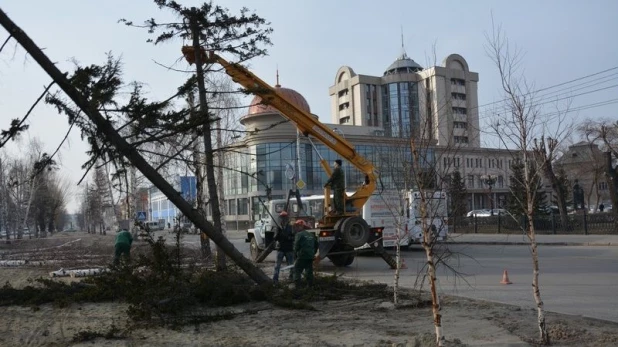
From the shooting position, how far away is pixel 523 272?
16734 mm

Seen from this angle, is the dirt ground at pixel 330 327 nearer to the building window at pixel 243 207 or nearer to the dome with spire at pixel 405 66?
the dome with spire at pixel 405 66

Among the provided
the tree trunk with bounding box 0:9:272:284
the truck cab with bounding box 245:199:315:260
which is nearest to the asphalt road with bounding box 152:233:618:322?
the truck cab with bounding box 245:199:315:260

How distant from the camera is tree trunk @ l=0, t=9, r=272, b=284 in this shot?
9.04 meters

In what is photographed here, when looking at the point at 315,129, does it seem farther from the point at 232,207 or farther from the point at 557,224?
the point at 232,207

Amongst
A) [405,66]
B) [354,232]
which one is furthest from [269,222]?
[405,66]

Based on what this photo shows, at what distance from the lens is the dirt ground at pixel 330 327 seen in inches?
296

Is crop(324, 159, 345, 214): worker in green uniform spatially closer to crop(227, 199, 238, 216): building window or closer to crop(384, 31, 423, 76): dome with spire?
crop(384, 31, 423, 76): dome with spire

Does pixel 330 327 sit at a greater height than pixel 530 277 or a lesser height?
greater

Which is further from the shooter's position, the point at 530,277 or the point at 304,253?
the point at 530,277

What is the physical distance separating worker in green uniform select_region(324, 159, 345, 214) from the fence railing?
1378 cm

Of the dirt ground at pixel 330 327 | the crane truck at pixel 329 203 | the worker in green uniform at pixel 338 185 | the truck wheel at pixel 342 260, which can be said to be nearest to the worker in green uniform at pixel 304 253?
the dirt ground at pixel 330 327

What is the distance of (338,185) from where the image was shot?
732 inches

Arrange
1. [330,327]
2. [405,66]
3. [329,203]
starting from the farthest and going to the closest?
[405,66]
[329,203]
[330,327]

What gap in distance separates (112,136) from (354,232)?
1005 centimetres
